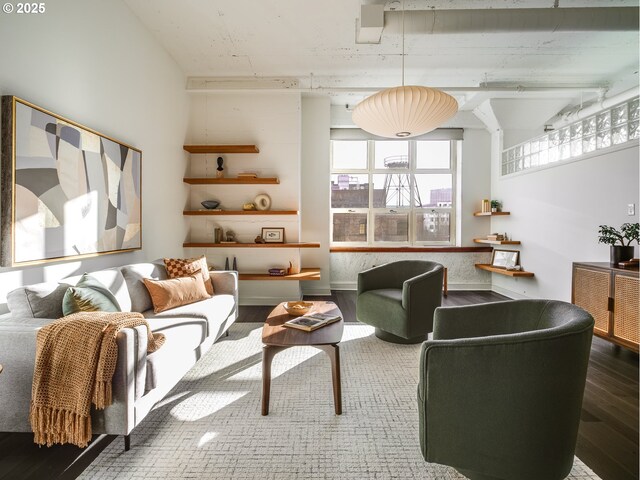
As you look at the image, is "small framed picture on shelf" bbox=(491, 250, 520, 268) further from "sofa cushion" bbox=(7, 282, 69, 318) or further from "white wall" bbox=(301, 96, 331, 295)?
"sofa cushion" bbox=(7, 282, 69, 318)

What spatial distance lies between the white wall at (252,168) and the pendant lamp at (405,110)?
2191 millimetres

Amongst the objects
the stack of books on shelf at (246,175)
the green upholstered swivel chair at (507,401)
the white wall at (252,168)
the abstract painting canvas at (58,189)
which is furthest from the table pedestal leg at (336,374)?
the stack of books on shelf at (246,175)

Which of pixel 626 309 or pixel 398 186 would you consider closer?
pixel 626 309

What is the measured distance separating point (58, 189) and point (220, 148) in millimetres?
2519

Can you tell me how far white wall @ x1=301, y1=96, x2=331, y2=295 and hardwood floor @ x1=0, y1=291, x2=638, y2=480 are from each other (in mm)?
3564

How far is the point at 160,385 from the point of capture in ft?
5.90

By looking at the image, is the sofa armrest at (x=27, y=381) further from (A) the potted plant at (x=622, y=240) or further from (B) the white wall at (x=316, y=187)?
(A) the potted plant at (x=622, y=240)

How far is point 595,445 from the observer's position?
5.58 feet

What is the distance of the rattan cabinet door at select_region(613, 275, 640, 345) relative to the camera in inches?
104

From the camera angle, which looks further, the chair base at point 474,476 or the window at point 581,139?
the window at point 581,139

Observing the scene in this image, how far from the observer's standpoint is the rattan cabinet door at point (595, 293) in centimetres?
291

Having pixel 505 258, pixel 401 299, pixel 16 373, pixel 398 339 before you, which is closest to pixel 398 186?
pixel 505 258

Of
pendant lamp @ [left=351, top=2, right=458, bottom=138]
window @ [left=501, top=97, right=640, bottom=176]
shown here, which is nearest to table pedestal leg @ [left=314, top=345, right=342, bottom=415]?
pendant lamp @ [left=351, top=2, right=458, bottom=138]

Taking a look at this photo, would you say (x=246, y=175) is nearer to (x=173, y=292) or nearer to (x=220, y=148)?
(x=220, y=148)
